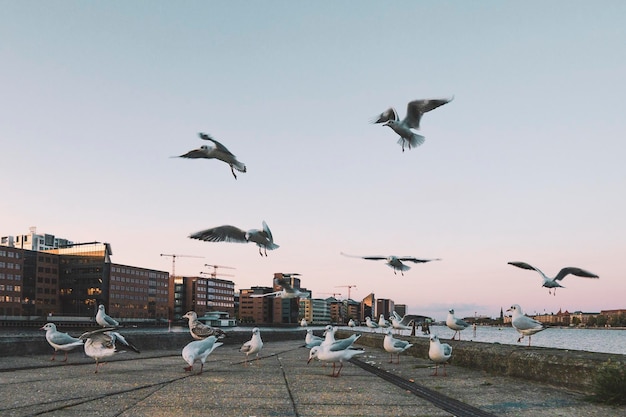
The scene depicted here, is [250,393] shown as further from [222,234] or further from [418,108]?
[418,108]

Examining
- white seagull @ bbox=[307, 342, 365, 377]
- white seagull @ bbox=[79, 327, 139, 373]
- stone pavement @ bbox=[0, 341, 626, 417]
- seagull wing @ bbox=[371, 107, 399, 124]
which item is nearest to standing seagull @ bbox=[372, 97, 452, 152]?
seagull wing @ bbox=[371, 107, 399, 124]

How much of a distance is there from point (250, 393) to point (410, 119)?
10258mm

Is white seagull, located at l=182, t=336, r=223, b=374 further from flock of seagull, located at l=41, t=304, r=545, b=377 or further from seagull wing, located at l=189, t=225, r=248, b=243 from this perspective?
seagull wing, located at l=189, t=225, r=248, b=243

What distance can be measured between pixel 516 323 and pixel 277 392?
10.1 metres

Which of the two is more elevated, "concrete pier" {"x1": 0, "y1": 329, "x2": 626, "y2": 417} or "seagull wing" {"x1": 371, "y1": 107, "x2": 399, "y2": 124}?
"seagull wing" {"x1": 371, "y1": 107, "x2": 399, "y2": 124}

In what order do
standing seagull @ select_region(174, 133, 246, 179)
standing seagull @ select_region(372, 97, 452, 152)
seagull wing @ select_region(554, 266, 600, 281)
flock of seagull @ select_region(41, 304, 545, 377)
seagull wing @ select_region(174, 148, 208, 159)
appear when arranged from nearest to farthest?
seagull wing @ select_region(174, 148, 208, 159)
standing seagull @ select_region(174, 133, 246, 179)
flock of seagull @ select_region(41, 304, 545, 377)
seagull wing @ select_region(554, 266, 600, 281)
standing seagull @ select_region(372, 97, 452, 152)

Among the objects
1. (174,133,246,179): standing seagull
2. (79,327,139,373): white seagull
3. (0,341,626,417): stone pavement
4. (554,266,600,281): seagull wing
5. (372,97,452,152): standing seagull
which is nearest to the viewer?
(0,341,626,417): stone pavement

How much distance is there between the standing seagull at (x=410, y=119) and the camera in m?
16.6

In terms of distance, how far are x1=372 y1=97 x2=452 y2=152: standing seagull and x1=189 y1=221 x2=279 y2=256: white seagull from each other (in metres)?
5.16

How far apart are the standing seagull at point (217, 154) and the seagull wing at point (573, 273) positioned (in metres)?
10.7

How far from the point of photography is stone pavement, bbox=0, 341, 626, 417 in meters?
8.96

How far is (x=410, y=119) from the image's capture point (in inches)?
680

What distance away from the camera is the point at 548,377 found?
11961mm

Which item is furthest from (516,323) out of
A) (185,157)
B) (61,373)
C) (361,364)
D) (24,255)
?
(24,255)
